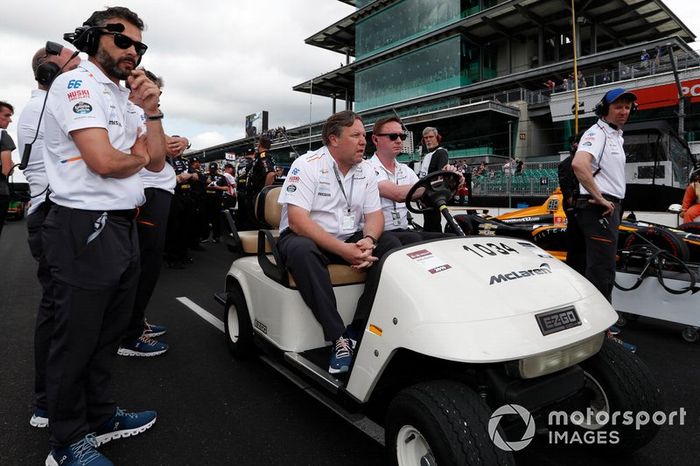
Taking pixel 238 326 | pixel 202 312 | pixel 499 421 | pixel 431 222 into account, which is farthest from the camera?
pixel 431 222

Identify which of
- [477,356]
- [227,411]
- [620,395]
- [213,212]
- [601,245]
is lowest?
[227,411]

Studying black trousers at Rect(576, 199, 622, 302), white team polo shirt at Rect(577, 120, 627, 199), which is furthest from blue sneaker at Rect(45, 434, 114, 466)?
white team polo shirt at Rect(577, 120, 627, 199)

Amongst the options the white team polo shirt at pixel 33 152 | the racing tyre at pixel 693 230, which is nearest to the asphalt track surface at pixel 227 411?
the racing tyre at pixel 693 230

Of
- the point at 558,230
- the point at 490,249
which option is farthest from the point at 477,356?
the point at 558,230

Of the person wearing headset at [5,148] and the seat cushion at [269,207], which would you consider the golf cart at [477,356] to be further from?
the person wearing headset at [5,148]

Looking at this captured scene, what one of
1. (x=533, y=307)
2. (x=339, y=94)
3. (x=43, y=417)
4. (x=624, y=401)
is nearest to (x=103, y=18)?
(x=43, y=417)

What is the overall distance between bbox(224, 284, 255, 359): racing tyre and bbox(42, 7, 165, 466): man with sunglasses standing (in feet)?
3.65

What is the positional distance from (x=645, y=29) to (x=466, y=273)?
39.6 metres

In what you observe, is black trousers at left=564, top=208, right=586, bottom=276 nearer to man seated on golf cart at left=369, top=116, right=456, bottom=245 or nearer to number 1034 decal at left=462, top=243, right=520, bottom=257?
man seated on golf cart at left=369, top=116, right=456, bottom=245

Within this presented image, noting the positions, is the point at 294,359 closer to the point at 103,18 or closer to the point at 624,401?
the point at 624,401

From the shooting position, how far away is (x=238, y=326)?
321 centimetres

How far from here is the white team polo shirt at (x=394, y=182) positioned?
360 centimetres

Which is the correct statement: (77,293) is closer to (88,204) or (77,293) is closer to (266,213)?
(88,204)

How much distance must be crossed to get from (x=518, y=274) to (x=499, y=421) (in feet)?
2.00
